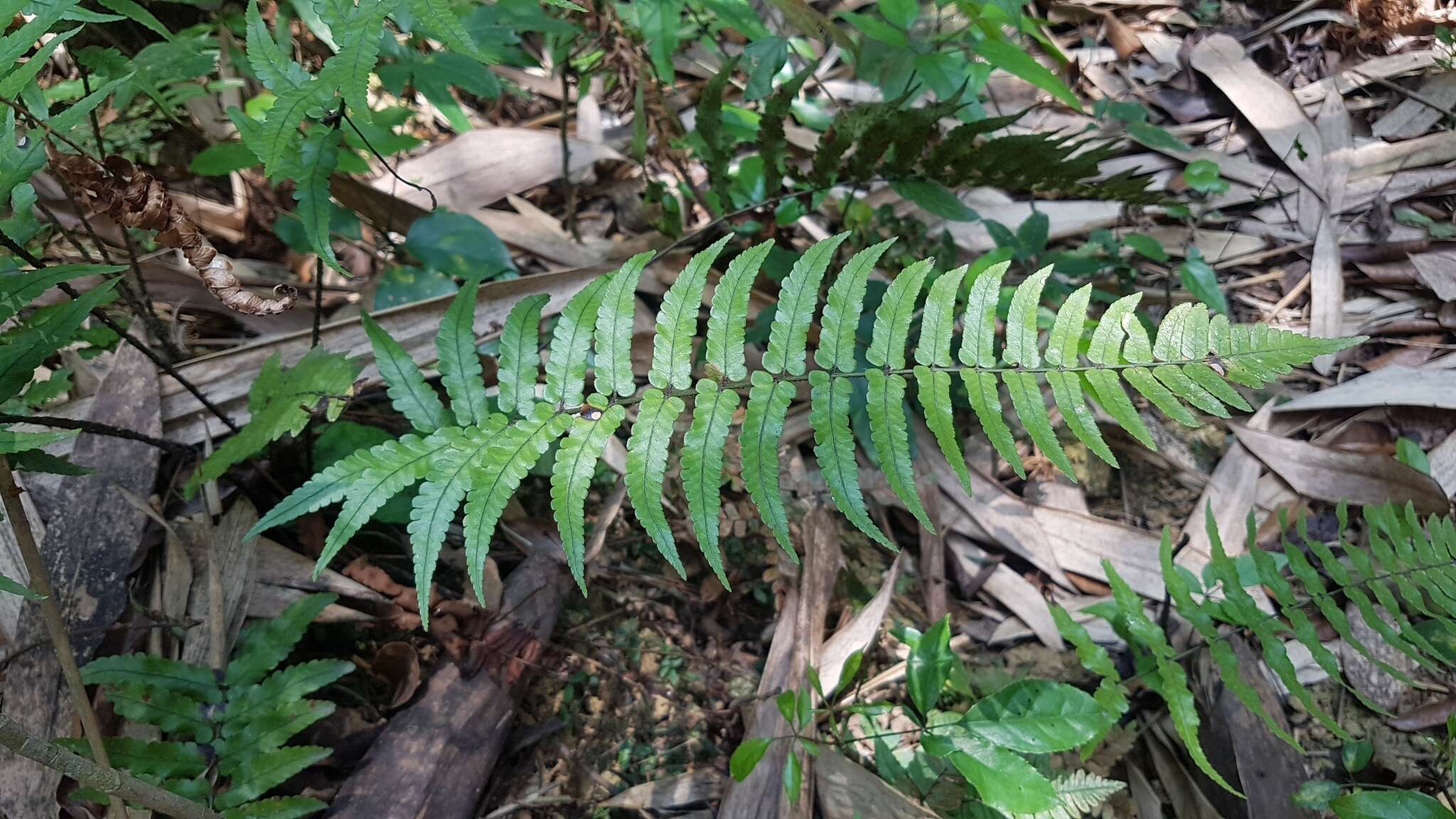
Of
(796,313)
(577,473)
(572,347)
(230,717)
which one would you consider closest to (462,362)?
(572,347)

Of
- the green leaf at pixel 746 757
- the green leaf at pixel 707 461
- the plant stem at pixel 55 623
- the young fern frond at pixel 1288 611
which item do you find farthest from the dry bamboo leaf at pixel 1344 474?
the plant stem at pixel 55 623

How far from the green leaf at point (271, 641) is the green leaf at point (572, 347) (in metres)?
0.67

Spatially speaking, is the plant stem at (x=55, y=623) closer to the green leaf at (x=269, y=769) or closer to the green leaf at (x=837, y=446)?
the green leaf at (x=269, y=769)

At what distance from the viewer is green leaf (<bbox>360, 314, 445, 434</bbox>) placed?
175 cm

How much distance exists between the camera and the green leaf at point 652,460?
150cm

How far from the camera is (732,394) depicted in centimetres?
162

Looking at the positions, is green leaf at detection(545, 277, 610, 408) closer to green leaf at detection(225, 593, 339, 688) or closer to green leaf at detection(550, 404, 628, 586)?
green leaf at detection(550, 404, 628, 586)

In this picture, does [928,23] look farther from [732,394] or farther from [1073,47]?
[732,394]

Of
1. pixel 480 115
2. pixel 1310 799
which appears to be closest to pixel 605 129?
pixel 480 115

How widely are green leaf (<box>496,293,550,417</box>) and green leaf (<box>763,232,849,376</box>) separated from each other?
46cm

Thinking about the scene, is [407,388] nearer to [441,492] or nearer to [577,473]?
[441,492]

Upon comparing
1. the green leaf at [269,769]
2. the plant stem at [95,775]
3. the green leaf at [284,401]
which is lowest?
the green leaf at [269,769]

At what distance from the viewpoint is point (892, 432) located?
5.25ft

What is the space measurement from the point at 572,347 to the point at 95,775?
0.99m
